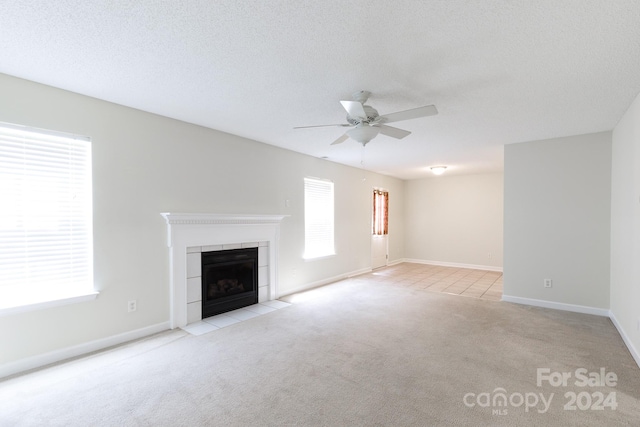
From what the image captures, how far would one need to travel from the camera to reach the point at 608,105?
3225 mm

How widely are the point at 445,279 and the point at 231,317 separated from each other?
15.4 ft

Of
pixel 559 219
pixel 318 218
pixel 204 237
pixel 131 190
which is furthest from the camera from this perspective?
pixel 318 218

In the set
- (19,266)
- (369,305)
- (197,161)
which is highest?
(197,161)

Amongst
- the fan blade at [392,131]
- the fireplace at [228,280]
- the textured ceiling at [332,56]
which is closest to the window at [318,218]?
the fireplace at [228,280]

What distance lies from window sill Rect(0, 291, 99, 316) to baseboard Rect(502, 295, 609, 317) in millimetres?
5671

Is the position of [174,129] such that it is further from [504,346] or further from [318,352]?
[504,346]

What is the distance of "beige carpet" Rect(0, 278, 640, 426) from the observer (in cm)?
211

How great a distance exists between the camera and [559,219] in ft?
14.9

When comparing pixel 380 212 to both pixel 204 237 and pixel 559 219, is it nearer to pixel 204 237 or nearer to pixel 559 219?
pixel 559 219

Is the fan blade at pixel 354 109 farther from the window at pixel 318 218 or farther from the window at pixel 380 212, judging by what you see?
the window at pixel 380 212

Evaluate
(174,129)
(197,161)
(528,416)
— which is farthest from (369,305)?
(174,129)

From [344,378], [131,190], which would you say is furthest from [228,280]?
[344,378]

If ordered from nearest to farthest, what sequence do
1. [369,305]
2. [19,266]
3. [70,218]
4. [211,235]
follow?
[19,266]
[70,218]
[211,235]
[369,305]

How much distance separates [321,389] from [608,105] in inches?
159
